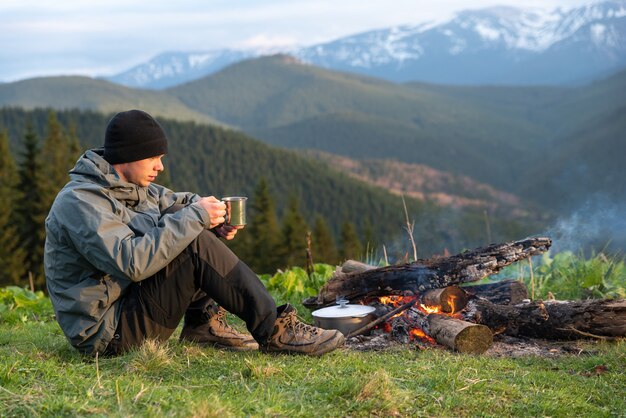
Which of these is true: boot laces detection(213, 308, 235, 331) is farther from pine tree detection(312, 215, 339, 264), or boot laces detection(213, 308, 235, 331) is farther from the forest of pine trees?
pine tree detection(312, 215, 339, 264)

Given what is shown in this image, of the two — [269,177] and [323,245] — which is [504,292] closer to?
[323,245]

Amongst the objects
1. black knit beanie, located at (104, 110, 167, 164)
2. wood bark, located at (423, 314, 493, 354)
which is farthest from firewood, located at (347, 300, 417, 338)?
black knit beanie, located at (104, 110, 167, 164)

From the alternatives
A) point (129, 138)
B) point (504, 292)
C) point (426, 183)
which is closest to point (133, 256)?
point (129, 138)

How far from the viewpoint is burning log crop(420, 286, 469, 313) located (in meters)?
5.83

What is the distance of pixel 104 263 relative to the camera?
12.8 ft

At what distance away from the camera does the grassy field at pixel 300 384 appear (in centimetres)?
337

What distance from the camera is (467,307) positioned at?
234 inches

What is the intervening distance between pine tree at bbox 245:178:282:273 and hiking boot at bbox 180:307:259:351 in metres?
52.8

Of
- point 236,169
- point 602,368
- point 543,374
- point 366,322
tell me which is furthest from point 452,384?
point 236,169

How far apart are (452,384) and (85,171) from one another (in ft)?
8.35

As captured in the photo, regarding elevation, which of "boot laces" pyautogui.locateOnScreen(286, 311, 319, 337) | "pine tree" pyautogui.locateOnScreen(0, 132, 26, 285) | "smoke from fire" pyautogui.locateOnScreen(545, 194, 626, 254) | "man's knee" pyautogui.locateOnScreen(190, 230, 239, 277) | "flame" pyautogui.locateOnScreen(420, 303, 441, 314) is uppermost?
"man's knee" pyautogui.locateOnScreen(190, 230, 239, 277)

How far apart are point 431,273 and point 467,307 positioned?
452 mm

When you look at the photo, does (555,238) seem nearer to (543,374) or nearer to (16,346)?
(543,374)

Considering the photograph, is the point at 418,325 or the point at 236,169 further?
the point at 236,169
